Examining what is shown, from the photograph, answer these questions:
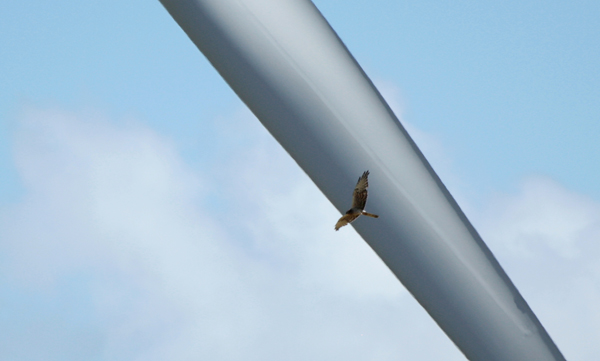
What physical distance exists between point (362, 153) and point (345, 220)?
49 cm

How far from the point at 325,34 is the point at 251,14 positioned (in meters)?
0.60

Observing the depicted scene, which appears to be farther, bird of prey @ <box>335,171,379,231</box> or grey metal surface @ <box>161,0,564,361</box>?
bird of prey @ <box>335,171,379,231</box>

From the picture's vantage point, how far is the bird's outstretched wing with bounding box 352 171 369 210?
436 cm

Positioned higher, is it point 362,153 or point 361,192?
point 362,153

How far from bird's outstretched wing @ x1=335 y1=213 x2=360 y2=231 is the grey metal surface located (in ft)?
0.26

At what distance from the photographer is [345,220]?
445 cm

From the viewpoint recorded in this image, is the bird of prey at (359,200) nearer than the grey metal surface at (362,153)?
No

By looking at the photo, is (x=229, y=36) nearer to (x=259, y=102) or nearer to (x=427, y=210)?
(x=259, y=102)

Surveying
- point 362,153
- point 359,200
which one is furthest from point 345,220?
point 362,153

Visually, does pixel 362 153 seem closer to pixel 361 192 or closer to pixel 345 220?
pixel 361 192

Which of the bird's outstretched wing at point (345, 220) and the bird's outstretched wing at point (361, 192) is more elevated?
the bird's outstretched wing at point (361, 192)

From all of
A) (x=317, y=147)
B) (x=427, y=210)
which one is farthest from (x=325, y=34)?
(x=427, y=210)

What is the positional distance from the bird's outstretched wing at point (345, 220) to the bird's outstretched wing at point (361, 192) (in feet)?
0.23

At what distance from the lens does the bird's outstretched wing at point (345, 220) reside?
173 inches
